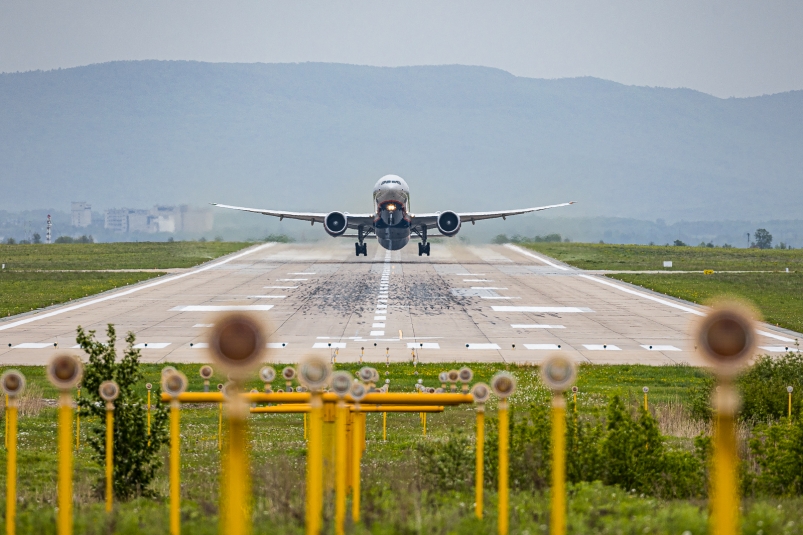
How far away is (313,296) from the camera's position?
50781 mm

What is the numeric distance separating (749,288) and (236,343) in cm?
5619

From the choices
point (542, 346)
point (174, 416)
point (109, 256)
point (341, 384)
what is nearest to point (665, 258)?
point (109, 256)

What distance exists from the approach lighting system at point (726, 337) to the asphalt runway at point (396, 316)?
12134 millimetres

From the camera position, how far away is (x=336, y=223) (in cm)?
7131

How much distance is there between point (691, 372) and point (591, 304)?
1990 centimetres

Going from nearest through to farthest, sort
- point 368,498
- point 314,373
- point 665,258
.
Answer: point 314,373 < point 368,498 < point 665,258

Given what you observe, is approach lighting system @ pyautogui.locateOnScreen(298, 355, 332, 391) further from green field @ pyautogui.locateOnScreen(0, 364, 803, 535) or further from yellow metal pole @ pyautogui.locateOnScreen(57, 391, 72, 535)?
yellow metal pole @ pyautogui.locateOnScreen(57, 391, 72, 535)

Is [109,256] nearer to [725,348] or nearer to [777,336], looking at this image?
[777,336]

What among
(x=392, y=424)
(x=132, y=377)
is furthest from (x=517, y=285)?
(x=132, y=377)

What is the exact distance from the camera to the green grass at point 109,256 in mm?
79938

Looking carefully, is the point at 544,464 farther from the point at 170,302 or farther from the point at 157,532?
the point at 170,302

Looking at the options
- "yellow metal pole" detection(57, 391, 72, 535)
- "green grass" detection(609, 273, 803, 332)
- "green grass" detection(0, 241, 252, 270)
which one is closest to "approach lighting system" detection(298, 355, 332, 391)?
"yellow metal pole" detection(57, 391, 72, 535)

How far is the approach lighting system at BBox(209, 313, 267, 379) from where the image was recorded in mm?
6656

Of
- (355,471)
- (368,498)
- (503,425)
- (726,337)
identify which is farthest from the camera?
(368,498)
